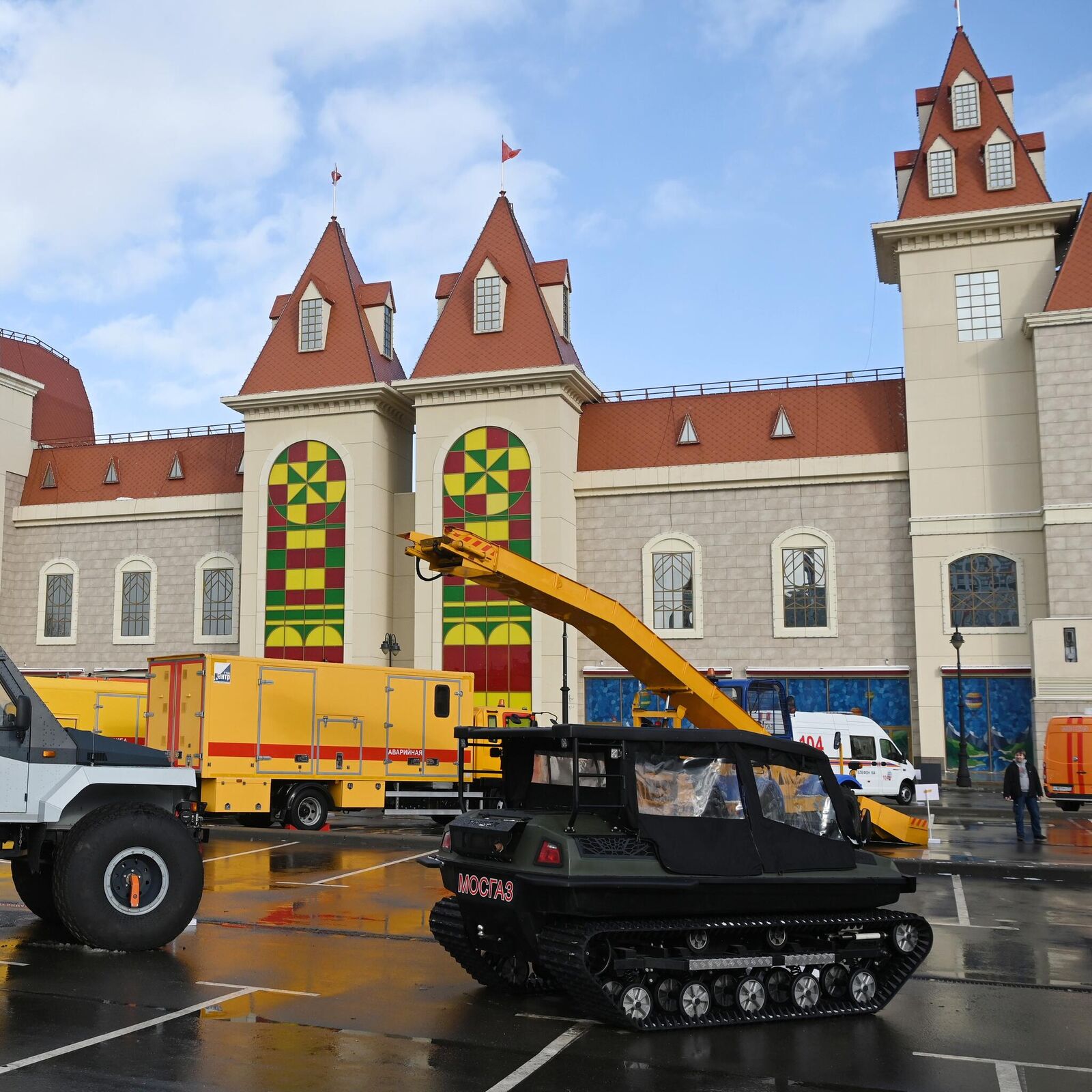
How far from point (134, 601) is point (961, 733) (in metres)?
30.7

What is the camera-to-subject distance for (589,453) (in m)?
41.5

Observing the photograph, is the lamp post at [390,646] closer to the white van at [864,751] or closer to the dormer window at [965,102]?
the white van at [864,751]

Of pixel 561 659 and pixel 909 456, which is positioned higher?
pixel 909 456

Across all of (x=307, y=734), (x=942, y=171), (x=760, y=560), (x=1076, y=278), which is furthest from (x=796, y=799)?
(x=942, y=171)

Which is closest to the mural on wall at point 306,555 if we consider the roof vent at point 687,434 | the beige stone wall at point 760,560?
the beige stone wall at point 760,560

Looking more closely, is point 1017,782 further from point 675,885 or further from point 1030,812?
point 675,885

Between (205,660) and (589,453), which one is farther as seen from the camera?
(589,453)

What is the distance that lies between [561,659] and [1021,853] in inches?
815

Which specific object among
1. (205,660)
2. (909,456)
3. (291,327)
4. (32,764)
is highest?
(291,327)

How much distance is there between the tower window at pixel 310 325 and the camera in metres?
43.0

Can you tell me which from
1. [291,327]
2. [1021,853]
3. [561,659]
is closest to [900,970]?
[1021,853]

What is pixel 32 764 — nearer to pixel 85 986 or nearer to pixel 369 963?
pixel 85 986

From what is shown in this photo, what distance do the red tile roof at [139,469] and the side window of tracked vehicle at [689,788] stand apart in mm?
39157

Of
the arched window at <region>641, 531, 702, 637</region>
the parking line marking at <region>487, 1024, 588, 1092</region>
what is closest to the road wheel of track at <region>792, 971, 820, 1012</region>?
the parking line marking at <region>487, 1024, 588, 1092</region>
